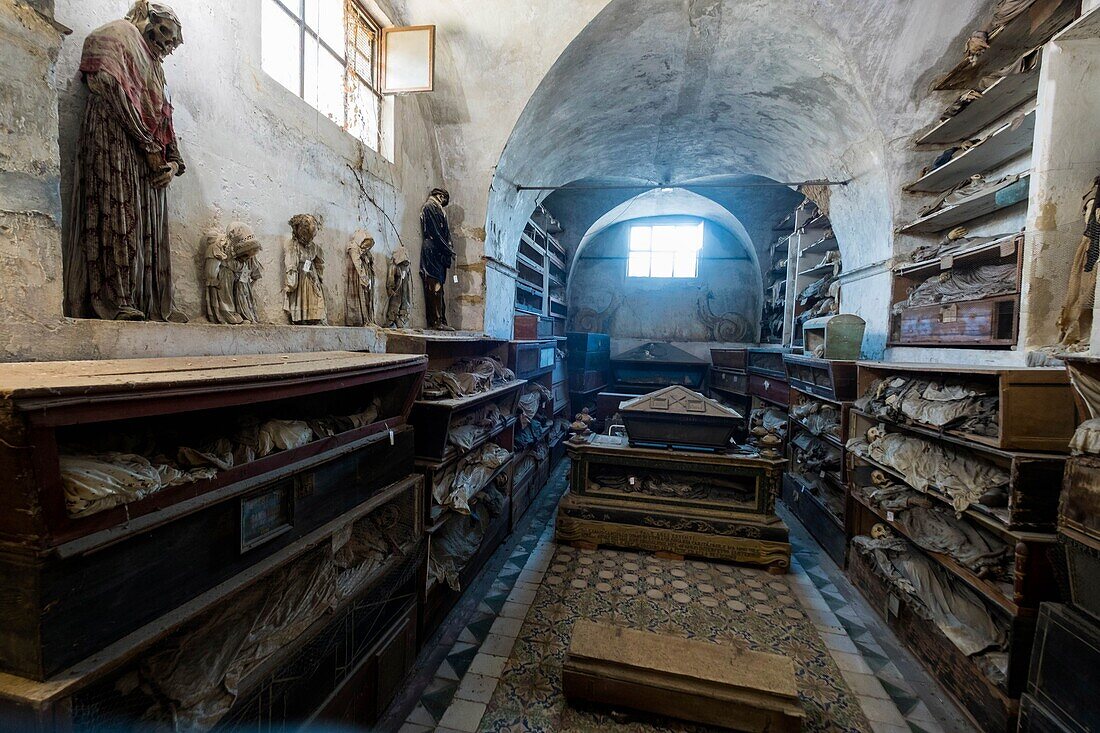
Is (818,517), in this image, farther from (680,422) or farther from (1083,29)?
Answer: (1083,29)

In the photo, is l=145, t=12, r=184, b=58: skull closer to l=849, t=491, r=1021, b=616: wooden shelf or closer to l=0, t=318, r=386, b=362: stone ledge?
l=0, t=318, r=386, b=362: stone ledge

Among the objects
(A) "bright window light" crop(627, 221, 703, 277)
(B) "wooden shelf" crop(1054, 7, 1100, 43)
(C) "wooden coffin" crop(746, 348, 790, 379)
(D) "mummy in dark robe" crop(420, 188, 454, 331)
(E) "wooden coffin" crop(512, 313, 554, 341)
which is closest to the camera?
(B) "wooden shelf" crop(1054, 7, 1100, 43)

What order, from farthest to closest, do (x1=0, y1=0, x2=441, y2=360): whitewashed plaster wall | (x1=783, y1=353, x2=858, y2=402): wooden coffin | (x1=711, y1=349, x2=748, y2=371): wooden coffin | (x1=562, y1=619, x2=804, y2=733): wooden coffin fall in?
(x1=711, y1=349, x2=748, y2=371): wooden coffin < (x1=783, y1=353, x2=858, y2=402): wooden coffin < (x1=562, y1=619, x2=804, y2=733): wooden coffin < (x1=0, y1=0, x2=441, y2=360): whitewashed plaster wall

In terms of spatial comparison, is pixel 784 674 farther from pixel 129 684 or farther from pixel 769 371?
pixel 769 371

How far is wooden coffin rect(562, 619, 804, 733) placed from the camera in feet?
7.93

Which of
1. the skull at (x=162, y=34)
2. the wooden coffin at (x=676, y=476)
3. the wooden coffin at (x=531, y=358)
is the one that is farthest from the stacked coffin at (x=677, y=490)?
the skull at (x=162, y=34)

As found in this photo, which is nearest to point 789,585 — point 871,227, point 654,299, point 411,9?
point 871,227

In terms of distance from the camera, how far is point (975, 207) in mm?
4113

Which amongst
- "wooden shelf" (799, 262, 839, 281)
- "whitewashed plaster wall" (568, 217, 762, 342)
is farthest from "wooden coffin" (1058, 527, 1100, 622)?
"whitewashed plaster wall" (568, 217, 762, 342)

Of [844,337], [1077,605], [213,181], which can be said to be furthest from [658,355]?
[213,181]

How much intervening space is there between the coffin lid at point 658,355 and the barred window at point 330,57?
25.5ft

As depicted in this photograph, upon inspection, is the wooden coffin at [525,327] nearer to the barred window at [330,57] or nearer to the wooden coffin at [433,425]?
the barred window at [330,57]

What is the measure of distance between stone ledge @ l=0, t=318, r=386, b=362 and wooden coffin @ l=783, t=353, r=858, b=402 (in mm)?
4776

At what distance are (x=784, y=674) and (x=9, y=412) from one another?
332 cm
